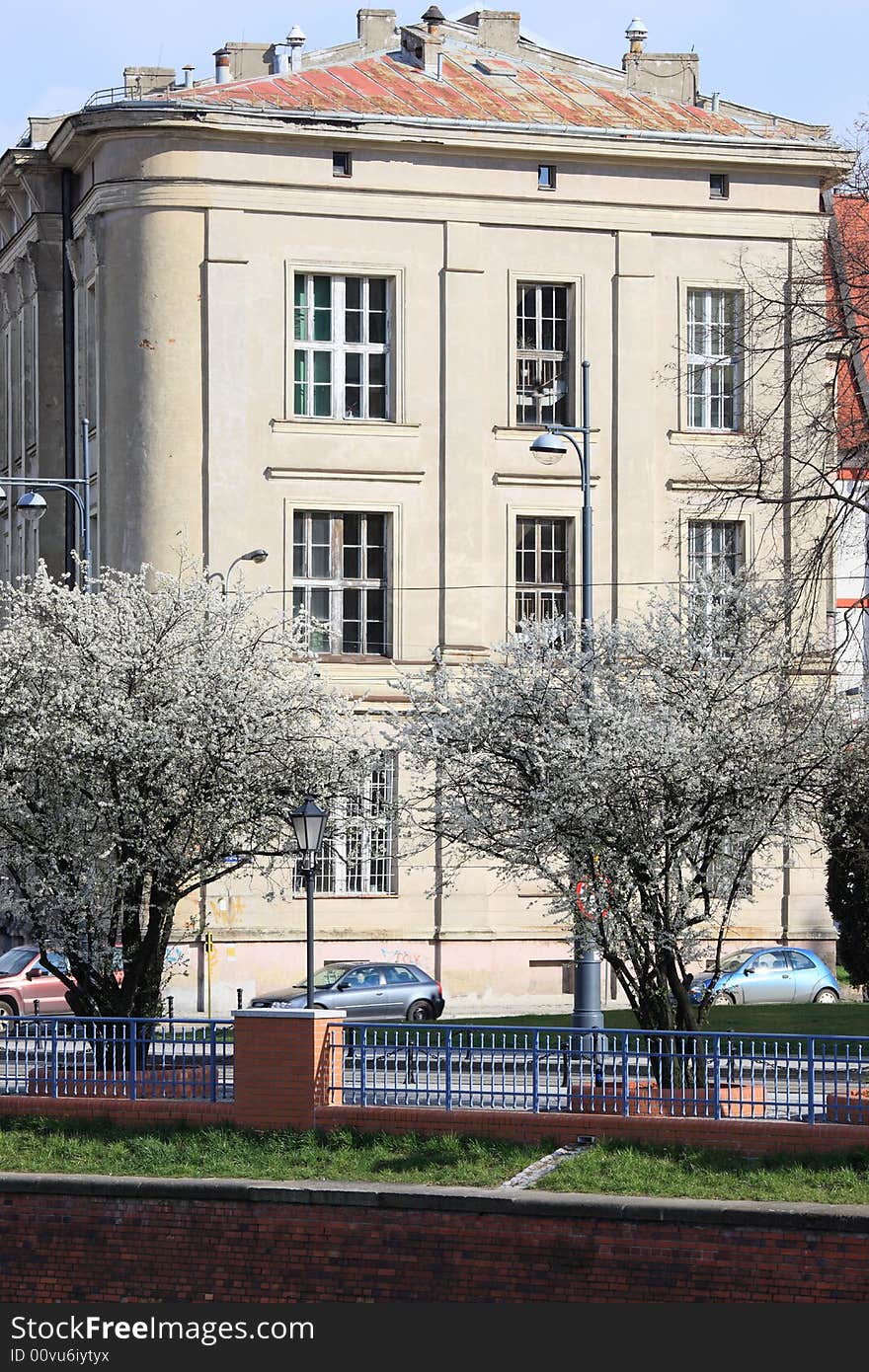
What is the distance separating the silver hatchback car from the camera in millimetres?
38125

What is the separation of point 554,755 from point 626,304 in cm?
2002

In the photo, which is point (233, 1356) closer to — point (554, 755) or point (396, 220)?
point (554, 755)

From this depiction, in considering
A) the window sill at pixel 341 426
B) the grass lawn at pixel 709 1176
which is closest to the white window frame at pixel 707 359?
the window sill at pixel 341 426

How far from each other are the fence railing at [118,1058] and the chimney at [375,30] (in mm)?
28383

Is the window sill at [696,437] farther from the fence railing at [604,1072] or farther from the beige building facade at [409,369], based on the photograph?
the fence railing at [604,1072]

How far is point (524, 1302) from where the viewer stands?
2069cm

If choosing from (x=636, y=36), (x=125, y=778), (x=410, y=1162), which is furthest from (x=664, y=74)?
(x=410, y=1162)

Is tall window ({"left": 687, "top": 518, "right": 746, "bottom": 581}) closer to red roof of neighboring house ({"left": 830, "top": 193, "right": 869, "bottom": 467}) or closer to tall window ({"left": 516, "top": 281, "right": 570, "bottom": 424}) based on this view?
tall window ({"left": 516, "top": 281, "right": 570, "bottom": 424})

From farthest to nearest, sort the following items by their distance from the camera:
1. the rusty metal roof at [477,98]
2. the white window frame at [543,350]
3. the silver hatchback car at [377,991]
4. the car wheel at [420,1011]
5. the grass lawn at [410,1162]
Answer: the white window frame at [543,350] → the rusty metal roof at [477,98] → the car wheel at [420,1011] → the silver hatchback car at [377,991] → the grass lawn at [410,1162]

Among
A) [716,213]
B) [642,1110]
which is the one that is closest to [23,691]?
[642,1110]

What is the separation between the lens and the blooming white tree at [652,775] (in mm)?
25672

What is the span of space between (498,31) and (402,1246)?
33987 mm

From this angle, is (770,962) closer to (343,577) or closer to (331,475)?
(343,577)

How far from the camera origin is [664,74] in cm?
4938
